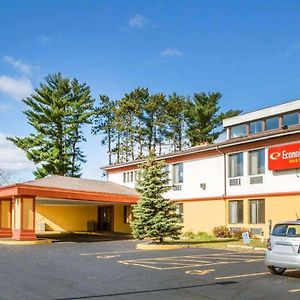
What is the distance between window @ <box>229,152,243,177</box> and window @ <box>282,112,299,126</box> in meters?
3.40

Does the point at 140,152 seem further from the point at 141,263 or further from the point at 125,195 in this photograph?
the point at 141,263

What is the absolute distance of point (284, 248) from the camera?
13.8 m

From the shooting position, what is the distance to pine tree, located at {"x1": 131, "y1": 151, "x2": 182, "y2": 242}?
2616cm

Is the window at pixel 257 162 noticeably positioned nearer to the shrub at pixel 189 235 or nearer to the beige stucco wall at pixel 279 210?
the beige stucco wall at pixel 279 210

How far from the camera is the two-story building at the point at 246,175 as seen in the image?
27.5 m

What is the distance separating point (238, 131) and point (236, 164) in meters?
3.94

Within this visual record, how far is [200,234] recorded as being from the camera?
107 ft

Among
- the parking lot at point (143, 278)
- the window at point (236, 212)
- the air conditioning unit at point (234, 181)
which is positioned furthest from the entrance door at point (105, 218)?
the parking lot at point (143, 278)

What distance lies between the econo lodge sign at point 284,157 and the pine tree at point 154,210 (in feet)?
20.3

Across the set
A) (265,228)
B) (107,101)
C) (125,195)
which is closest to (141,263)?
(265,228)

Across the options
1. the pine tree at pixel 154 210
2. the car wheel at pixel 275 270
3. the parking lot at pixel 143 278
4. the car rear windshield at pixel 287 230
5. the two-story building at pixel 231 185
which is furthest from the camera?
the two-story building at pixel 231 185

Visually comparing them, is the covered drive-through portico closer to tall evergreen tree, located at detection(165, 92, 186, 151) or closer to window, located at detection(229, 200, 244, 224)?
window, located at detection(229, 200, 244, 224)

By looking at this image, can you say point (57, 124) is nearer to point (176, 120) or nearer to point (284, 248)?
point (176, 120)

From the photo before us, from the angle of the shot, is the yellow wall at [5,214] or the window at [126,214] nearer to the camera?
the yellow wall at [5,214]
